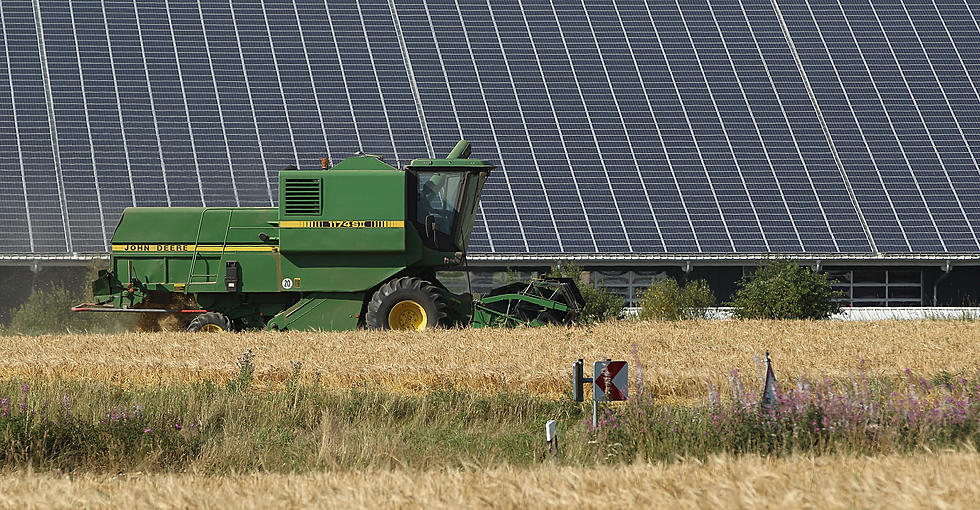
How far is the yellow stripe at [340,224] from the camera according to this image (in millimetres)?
18094

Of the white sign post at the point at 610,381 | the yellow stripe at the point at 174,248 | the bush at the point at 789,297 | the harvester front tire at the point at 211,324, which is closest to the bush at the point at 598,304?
the bush at the point at 789,297

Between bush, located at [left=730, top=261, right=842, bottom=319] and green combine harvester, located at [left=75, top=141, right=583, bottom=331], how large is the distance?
4816 millimetres

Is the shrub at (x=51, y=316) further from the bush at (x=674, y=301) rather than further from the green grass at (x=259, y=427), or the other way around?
the green grass at (x=259, y=427)

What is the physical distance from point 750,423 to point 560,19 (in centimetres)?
2498

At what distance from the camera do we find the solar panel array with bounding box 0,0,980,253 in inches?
1009

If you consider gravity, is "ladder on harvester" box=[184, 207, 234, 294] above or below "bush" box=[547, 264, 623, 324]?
above

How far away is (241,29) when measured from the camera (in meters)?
31.4

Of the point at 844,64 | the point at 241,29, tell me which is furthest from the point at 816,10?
the point at 241,29

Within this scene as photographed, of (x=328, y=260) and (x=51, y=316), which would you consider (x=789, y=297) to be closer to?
(x=328, y=260)

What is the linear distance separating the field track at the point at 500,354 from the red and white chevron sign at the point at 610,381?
92.7 inches

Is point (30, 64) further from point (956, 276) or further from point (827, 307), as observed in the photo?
point (956, 276)

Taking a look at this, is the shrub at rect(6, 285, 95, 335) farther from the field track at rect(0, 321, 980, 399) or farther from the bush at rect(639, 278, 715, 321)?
the bush at rect(639, 278, 715, 321)

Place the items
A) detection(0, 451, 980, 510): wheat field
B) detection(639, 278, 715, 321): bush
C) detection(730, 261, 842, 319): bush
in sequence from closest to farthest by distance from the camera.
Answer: detection(0, 451, 980, 510): wheat field → detection(730, 261, 842, 319): bush → detection(639, 278, 715, 321): bush

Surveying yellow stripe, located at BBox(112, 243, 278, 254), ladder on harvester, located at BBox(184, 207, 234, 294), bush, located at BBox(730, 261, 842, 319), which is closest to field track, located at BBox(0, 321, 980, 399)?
ladder on harvester, located at BBox(184, 207, 234, 294)
